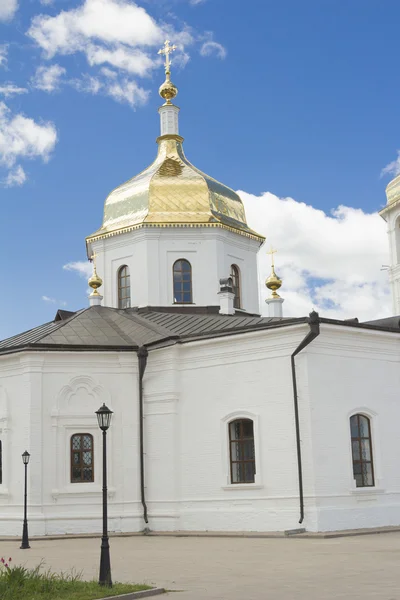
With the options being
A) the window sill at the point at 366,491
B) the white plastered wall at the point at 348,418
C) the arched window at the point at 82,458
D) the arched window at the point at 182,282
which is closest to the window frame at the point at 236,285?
the arched window at the point at 182,282

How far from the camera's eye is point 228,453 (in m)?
18.2

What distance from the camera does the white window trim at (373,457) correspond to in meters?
17.2

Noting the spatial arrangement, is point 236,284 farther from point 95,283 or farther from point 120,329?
point 120,329

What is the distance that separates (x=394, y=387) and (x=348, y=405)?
1.65 meters

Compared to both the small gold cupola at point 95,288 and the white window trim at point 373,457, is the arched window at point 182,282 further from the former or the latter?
the white window trim at point 373,457

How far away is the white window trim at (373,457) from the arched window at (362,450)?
0.27 feet

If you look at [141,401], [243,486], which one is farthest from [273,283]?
[243,486]

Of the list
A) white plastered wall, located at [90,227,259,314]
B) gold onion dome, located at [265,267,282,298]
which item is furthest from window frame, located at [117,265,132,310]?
gold onion dome, located at [265,267,282,298]

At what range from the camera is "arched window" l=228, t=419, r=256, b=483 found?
17.9 m

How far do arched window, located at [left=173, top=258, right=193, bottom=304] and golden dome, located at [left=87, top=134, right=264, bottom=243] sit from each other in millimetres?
1207

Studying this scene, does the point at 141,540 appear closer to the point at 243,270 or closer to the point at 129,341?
the point at 129,341

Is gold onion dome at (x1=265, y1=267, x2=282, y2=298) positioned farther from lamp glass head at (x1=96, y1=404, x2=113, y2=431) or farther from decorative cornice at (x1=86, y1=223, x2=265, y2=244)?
lamp glass head at (x1=96, y1=404, x2=113, y2=431)

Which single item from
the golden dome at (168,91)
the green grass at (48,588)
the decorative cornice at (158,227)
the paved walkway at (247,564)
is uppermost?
the golden dome at (168,91)

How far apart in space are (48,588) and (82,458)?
10855 millimetres
